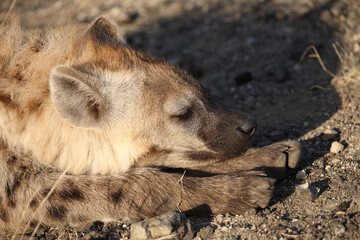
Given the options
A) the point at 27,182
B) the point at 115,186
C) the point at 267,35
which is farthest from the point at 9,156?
the point at 267,35

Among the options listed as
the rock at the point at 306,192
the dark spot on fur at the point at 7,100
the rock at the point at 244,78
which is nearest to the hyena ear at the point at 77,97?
the dark spot on fur at the point at 7,100

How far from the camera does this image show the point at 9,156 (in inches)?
108

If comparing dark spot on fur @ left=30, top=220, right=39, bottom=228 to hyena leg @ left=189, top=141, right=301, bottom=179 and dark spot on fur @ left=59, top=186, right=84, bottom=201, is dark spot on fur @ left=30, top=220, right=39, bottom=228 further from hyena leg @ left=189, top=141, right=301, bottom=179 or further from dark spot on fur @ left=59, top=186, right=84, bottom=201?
hyena leg @ left=189, top=141, right=301, bottom=179

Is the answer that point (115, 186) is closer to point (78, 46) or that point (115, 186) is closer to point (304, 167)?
point (78, 46)

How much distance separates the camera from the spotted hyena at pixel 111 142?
261 cm

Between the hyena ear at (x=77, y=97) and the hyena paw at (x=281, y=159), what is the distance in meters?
1.01

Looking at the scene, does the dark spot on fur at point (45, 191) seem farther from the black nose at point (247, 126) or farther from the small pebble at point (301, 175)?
the small pebble at point (301, 175)

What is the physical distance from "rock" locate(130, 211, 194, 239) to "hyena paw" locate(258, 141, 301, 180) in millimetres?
666

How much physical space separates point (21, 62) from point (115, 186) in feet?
3.07

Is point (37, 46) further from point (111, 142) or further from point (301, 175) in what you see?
point (301, 175)

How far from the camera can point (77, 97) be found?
259cm

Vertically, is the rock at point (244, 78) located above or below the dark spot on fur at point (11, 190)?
below

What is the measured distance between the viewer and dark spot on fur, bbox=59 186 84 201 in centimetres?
263

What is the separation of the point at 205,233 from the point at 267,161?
66 centimetres
